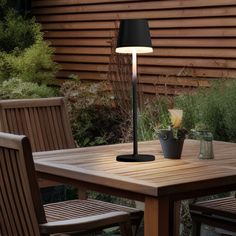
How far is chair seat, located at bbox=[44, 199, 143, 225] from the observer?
11.6ft

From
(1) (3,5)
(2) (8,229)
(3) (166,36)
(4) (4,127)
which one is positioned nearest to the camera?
(2) (8,229)

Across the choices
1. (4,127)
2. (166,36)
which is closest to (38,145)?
(4,127)

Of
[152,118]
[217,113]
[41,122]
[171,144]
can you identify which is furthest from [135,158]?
[152,118]

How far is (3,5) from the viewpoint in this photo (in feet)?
32.0

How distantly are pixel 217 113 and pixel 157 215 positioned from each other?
2.83 m

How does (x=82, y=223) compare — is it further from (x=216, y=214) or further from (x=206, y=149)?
(x=216, y=214)

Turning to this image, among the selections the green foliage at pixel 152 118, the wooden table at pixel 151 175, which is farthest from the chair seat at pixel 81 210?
the green foliage at pixel 152 118

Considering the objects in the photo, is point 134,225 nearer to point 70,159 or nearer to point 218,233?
point 70,159

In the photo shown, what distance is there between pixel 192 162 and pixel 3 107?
136 cm

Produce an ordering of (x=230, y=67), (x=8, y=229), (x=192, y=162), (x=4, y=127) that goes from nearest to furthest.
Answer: (x=8, y=229) → (x=192, y=162) → (x=4, y=127) → (x=230, y=67)

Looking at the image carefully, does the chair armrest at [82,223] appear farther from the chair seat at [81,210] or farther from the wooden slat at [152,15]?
the wooden slat at [152,15]

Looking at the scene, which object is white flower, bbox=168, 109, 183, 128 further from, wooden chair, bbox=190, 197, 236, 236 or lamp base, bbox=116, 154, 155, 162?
wooden chair, bbox=190, 197, 236, 236

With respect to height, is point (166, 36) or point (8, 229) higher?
point (166, 36)

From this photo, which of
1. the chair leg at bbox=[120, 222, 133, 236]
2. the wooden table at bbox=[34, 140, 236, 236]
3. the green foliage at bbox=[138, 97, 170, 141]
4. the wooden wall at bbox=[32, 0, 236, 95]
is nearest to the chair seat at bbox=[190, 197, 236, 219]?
the wooden table at bbox=[34, 140, 236, 236]
